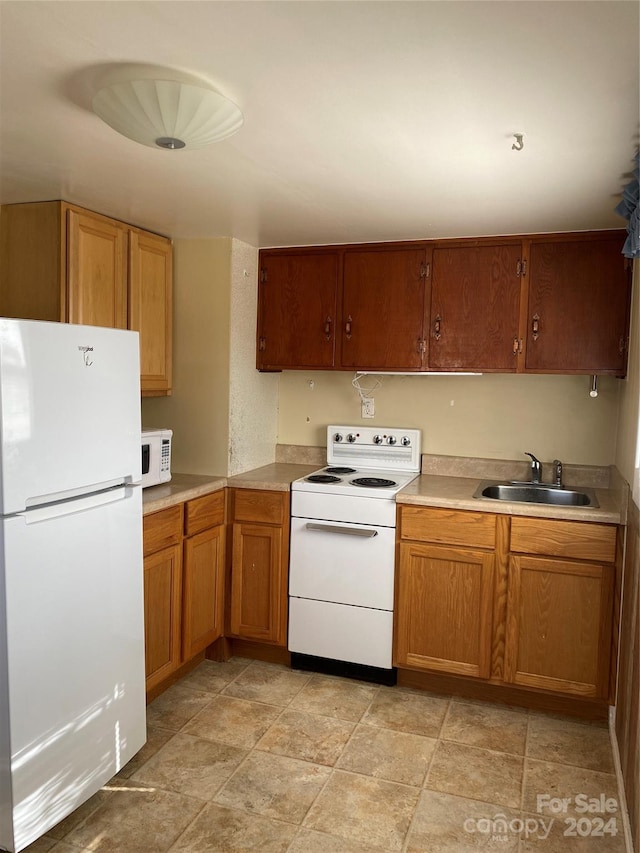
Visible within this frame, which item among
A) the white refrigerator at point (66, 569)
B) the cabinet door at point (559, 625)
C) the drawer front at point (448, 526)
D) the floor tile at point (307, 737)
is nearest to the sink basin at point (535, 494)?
the drawer front at point (448, 526)

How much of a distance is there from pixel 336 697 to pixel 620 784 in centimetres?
121

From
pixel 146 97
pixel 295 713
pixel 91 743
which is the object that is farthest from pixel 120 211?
pixel 295 713

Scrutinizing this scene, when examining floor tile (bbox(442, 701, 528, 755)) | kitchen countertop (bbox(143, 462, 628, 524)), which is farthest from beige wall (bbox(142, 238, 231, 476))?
floor tile (bbox(442, 701, 528, 755))

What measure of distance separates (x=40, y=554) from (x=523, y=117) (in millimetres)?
1831

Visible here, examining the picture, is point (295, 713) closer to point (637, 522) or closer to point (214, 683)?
point (214, 683)

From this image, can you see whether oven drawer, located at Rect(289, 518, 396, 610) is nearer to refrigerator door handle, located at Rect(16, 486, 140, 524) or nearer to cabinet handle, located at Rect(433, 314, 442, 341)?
cabinet handle, located at Rect(433, 314, 442, 341)

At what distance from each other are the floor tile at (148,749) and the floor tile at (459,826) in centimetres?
103

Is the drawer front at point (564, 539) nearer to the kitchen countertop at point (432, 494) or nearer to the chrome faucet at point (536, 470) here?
the kitchen countertop at point (432, 494)

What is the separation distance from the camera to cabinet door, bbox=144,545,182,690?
107 inches

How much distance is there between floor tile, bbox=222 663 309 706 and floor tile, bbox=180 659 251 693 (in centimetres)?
4

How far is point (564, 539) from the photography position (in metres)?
2.78

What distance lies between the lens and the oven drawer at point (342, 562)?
3074 millimetres

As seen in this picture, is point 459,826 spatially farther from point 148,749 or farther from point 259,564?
point 259,564

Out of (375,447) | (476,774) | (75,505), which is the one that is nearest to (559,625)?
(476,774)
